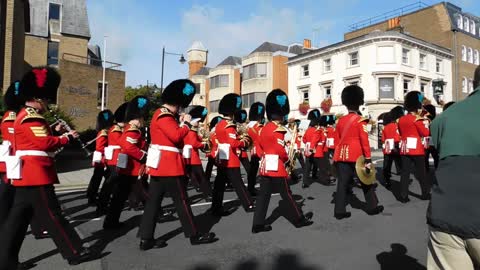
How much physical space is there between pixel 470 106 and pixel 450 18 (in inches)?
1670

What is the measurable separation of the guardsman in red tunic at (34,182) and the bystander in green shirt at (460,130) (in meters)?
3.90

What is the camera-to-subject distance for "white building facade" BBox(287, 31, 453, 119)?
1326 inches

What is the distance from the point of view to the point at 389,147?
35.3 feet

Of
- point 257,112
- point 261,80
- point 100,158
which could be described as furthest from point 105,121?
point 261,80

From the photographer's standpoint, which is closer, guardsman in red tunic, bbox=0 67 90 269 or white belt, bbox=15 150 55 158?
guardsman in red tunic, bbox=0 67 90 269

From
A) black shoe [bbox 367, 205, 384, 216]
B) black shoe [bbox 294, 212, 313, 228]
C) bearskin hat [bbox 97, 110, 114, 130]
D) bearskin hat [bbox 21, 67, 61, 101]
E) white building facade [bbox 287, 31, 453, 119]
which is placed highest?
white building facade [bbox 287, 31, 453, 119]

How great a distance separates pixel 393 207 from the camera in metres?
7.54

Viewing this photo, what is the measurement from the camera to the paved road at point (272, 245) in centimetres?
451

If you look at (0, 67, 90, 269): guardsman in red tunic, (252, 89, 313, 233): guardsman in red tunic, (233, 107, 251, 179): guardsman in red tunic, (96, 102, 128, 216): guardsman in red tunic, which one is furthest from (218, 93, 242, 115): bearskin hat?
(0, 67, 90, 269): guardsman in red tunic

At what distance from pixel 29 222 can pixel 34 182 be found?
0.46m

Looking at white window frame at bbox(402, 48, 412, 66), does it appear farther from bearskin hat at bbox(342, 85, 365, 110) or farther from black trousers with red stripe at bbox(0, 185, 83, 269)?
black trousers with red stripe at bbox(0, 185, 83, 269)

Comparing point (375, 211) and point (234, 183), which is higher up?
point (234, 183)

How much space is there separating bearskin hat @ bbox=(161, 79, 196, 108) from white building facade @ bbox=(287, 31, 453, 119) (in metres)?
29.8

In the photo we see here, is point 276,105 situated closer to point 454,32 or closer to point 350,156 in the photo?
point 350,156
